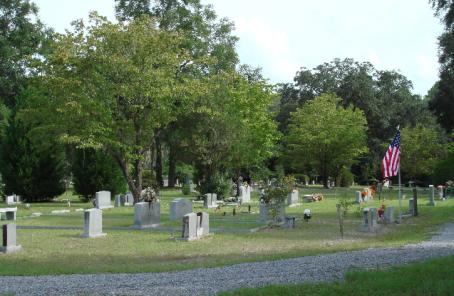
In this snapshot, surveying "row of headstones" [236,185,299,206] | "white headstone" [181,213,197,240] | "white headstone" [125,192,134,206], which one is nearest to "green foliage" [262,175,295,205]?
"white headstone" [181,213,197,240]

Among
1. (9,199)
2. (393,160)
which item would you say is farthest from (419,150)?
(9,199)

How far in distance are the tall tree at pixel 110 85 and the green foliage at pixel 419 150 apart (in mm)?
32155

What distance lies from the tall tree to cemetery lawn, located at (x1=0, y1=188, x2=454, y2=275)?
18.1 ft

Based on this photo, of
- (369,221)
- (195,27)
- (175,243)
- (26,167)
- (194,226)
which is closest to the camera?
(175,243)

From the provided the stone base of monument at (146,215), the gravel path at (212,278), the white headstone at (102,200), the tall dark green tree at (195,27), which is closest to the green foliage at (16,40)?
the tall dark green tree at (195,27)

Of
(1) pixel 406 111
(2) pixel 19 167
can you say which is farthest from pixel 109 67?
(1) pixel 406 111

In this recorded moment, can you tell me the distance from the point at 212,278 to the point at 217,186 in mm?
26285

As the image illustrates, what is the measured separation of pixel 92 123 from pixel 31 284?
1859 centimetres

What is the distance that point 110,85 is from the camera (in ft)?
90.8

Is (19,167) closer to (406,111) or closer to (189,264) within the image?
(189,264)

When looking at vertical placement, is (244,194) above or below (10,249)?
above

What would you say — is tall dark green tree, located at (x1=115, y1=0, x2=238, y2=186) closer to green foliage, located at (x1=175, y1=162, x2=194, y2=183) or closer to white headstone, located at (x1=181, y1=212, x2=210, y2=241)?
green foliage, located at (x1=175, y1=162, x2=194, y2=183)

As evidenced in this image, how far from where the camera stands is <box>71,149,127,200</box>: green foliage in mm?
36594

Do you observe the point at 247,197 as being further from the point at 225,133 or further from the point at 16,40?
the point at 16,40
